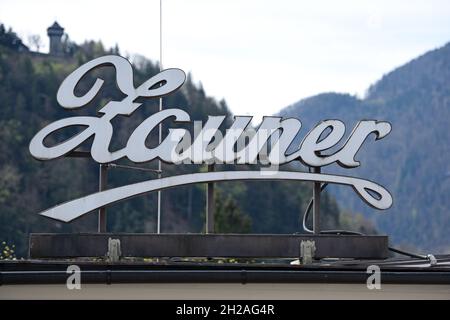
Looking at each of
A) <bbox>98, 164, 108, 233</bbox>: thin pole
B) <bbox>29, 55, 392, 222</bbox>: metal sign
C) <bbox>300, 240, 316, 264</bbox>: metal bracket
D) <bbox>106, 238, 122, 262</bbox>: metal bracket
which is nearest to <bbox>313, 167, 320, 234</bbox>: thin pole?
<bbox>29, 55, 392, 222</bbox>: metal sign

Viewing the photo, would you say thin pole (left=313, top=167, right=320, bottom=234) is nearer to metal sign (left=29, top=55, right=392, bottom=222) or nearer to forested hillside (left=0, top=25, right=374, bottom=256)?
metal sign (left=29, top=55, right=392, bottom=222)

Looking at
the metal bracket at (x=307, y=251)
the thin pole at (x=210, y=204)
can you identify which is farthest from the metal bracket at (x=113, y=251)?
the metal bracket at (x=307, y=251)

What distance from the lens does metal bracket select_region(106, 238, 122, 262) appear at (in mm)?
21531

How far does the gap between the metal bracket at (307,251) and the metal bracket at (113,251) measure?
331 centimetres

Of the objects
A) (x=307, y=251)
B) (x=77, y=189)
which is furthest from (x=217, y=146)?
(x=77, y=189)

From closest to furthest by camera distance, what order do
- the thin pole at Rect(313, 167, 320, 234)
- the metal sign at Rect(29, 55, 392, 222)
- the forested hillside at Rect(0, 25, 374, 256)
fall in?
the thin pole at Rect(313, 167, 320, 234) < the metal sign at Rect(29, 55, 392, 222) < the forested hillside at Rect(0, 25, 374, 256)

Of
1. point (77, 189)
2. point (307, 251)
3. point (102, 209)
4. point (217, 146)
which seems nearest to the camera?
point (307, 251)

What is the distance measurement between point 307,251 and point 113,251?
11.5ft

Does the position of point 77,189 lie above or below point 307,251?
above

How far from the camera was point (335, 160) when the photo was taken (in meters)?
23.2

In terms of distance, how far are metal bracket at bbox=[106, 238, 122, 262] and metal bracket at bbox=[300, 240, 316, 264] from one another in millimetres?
3315

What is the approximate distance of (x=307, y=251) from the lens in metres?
21.9

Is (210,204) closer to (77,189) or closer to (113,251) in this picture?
(113,251)

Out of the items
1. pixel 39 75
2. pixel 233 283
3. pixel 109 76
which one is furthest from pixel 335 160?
pixel 39 75
